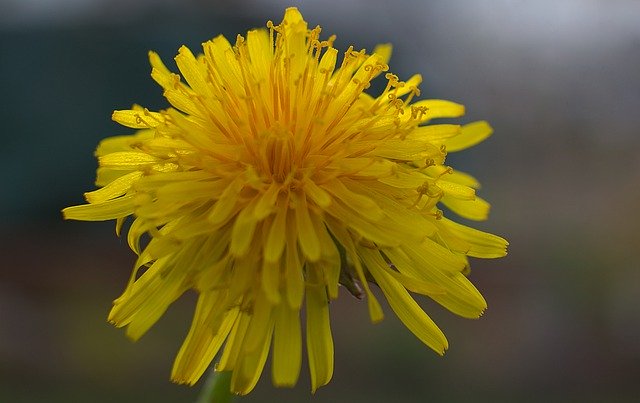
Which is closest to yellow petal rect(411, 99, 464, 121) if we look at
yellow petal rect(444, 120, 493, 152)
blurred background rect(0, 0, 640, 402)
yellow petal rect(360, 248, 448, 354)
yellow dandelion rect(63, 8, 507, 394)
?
yellow petal rect(444, 120, 493, 152)

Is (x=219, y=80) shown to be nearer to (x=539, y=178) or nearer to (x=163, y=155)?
(x=163, y=155)

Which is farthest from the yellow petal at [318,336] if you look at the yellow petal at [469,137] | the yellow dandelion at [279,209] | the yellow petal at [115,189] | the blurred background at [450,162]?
the blurred background at [450,162]

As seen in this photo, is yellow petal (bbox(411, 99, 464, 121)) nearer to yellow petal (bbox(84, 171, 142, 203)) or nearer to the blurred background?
yellow petal (bbox(84, 171, 142, 203))

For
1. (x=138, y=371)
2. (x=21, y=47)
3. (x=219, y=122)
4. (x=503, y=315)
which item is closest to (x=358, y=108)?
(x=219, y=122)

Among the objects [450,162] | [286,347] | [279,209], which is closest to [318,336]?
[286,347]

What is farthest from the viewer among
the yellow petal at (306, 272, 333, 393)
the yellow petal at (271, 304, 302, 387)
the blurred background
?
the blurred background
